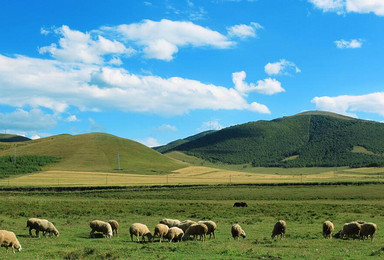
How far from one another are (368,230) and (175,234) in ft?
42.2

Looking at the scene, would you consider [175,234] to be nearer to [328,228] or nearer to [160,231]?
[160,231]

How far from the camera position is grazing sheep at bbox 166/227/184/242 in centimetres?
2470

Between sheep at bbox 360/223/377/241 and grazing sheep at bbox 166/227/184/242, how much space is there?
39.8 ft

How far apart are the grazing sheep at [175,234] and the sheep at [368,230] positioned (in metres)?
12.1

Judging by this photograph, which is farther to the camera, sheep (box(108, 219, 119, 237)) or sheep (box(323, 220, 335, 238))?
sheep (box(108, 219, 119, 237))

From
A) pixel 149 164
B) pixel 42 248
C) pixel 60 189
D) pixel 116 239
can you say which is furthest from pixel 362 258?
pixel 149 164

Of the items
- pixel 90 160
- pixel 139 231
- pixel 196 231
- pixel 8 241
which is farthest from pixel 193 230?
pixel 90 160

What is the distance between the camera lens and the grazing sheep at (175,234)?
24703 millimetres

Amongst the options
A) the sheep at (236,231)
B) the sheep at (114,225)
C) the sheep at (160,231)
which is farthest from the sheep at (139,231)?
the sheep at (236,231)

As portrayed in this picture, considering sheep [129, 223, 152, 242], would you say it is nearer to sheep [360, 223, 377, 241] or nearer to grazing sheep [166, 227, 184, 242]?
grazing sheep [166, 227, 184, 242]

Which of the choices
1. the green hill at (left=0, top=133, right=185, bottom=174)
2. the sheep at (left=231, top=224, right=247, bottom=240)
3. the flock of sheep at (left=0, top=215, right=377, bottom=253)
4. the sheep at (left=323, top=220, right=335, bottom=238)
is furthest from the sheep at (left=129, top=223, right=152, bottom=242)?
the green hill at (left=0, top=133, right=185, bottom=174)

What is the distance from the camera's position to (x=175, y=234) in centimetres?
2494

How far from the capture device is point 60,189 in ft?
297

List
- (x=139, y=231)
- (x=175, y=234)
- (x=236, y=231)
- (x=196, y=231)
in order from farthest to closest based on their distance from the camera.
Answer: (x=236, y=231) < (x=196, y=231) < (x=175, y=234) < (x=139, y=231)
